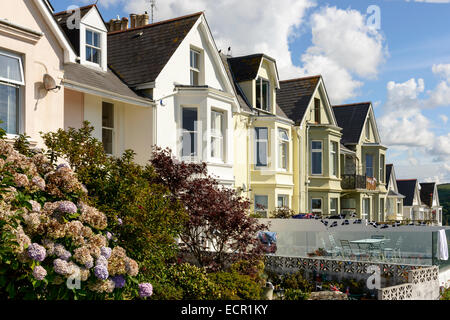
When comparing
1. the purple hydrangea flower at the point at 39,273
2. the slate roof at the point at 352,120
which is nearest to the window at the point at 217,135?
the purple hydrangea flower at the point at 39,273

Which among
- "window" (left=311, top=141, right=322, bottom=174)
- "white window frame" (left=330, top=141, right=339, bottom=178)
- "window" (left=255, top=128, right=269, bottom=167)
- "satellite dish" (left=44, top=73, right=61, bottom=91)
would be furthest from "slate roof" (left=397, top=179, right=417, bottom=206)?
"satellite dish" (left=44, top=73, right=61, bottom=91)

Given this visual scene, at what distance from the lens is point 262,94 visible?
2805 centimetres

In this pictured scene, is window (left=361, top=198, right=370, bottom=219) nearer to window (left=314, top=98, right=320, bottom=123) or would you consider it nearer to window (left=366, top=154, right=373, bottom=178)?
window (left=366, top=154, right=373, bottom=178)

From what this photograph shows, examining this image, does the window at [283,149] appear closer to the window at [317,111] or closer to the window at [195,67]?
the window at [317,111]

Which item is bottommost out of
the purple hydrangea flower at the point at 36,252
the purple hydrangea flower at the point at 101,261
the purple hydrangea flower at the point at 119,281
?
the purple hydrangea flower at the point at 119,281

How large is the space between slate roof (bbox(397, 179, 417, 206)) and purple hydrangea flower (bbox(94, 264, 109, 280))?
62.9 m

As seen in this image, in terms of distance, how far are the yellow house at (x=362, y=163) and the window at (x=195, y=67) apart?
740 inches

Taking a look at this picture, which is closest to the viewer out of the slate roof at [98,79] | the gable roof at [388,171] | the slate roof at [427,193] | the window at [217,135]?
the slate roof at [98,79]

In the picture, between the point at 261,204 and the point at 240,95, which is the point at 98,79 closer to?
the point at 240,95

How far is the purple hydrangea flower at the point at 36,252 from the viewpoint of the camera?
741cm

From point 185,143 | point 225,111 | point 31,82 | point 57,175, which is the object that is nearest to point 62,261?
point 57,175

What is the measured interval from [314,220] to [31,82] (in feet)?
48.1

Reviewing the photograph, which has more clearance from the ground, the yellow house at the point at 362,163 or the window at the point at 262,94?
the window at the point at 262,94
